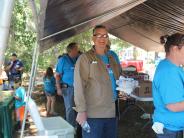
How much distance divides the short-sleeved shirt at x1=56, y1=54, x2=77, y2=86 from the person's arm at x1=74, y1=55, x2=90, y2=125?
9.72 feet

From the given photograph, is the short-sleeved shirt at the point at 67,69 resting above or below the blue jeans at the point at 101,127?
above

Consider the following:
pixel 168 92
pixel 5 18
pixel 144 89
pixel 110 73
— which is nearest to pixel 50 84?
pixel 144 89

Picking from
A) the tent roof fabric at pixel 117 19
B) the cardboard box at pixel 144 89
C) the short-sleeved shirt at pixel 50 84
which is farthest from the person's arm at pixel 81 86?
the short-sleeved shirt at pixel 50 84

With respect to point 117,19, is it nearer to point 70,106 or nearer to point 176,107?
point 70,106

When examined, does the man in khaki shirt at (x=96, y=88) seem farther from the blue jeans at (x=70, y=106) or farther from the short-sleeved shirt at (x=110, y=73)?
the blue jeans at (x=70, y=106)

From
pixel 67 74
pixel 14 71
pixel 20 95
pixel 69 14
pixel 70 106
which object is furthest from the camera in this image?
pixel 14 71

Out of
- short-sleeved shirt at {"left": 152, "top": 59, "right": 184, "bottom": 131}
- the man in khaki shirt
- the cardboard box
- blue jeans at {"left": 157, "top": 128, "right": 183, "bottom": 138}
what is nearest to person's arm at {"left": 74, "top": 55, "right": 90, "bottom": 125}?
the man in khaki shirt

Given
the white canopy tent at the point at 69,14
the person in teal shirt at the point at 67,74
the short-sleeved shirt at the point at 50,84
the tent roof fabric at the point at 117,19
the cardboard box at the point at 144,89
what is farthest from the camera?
the short-sleeved shirt at the point at 50,84

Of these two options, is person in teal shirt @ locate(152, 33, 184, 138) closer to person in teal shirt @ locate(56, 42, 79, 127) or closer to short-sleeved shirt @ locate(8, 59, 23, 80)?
person in teal shirt @ locate(56, 42, 79, 127)

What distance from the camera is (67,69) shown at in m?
6.84

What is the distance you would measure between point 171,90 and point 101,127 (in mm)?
1230

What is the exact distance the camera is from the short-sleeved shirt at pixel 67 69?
22.4ft

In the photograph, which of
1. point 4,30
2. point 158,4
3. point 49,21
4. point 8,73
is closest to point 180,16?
point 158,4

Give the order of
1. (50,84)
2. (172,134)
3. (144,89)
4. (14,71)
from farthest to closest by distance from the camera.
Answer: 1. (14,71)
2. (50,84)
3. (144,89)
4. (172,134)
